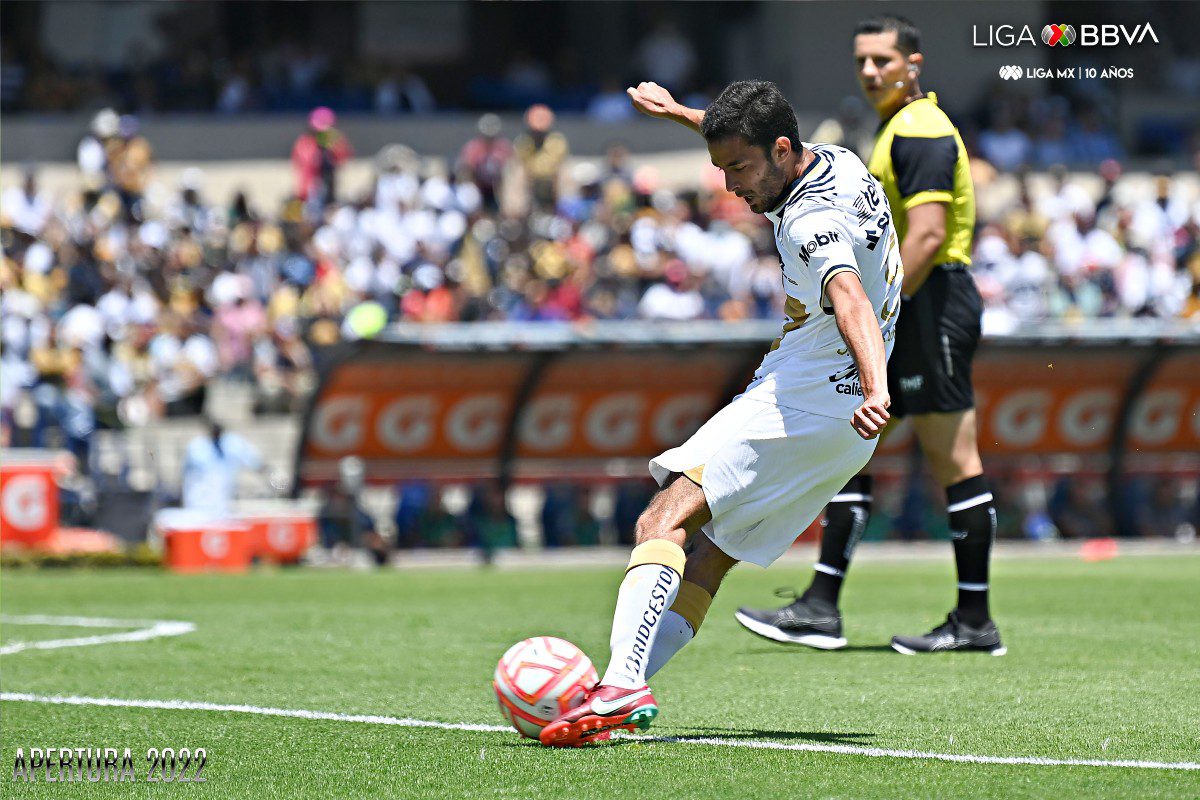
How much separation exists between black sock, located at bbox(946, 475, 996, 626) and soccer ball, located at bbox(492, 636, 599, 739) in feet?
8.66

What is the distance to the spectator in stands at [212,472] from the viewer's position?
57.4ft

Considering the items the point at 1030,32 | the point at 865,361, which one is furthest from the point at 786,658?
the point at 1030,32

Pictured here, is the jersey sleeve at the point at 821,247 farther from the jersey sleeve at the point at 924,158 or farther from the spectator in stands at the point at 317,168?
the spectator in stands at the point at 317,168

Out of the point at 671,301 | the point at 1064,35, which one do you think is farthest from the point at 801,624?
the point at 1064,35

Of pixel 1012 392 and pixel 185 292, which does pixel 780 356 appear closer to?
pixel 1012 392

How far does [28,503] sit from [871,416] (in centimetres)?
1364

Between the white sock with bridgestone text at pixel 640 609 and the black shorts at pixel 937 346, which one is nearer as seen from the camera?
the white sock with bridgestone text at pixel 640 609

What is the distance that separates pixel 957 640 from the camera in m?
7.69

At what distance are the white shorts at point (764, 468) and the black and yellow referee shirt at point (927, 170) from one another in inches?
88.0

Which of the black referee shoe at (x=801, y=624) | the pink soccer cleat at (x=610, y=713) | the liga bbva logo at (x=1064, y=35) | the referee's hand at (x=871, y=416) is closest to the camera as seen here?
the referee's hand at (x=871, y=416)

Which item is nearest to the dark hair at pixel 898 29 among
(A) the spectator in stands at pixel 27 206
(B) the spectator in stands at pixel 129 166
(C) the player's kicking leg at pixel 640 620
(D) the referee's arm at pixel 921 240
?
(D) the referee's arm at pixel 921 240

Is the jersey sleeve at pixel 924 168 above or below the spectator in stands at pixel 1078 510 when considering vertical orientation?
above

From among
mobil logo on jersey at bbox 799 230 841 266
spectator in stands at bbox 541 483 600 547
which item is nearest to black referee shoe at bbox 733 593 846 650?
mobil logo on jersey at bbox 799 230 841 266

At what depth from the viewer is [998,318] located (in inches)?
733
